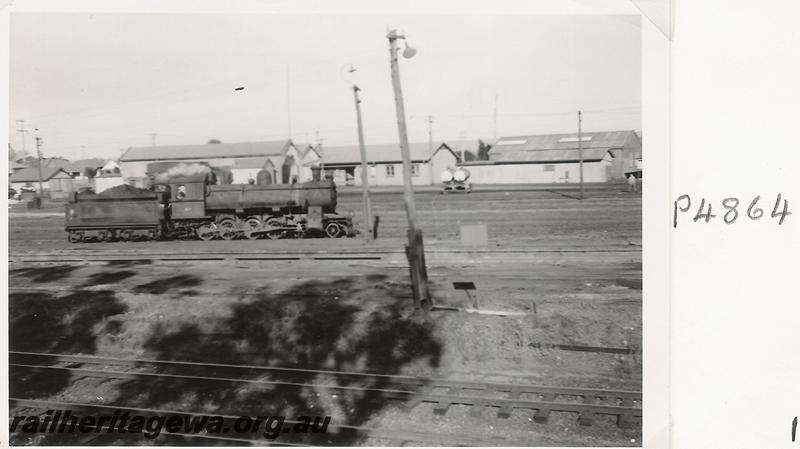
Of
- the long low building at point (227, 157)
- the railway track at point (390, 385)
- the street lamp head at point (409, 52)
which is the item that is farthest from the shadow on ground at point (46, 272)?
the long low building at point (227, 157)

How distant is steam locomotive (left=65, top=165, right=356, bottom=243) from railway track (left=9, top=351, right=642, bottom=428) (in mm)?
11588

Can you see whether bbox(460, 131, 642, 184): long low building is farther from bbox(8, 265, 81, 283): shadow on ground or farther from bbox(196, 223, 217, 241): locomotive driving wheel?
bbox(8, 265, 81, 283): shadow on ground

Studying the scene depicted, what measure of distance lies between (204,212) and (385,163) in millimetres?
28481

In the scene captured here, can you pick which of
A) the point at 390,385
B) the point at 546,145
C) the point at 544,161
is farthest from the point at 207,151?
the point at 390,385

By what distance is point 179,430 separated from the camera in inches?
245

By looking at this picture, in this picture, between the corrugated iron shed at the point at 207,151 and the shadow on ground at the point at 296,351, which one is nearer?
the shadow on ground at the point at 296,351

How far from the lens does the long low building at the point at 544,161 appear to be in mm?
21469

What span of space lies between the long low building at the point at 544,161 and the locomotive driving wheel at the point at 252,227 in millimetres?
13371

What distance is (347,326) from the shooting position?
373 inches

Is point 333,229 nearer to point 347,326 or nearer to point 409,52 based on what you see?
point 347,326

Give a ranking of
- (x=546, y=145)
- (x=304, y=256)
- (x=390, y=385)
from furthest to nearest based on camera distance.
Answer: (x=546, y=145) < (x=304, y=256) < (x=390, y=385)

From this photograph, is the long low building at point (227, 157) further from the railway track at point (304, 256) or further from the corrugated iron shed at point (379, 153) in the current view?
the railway track at point (304, 256)

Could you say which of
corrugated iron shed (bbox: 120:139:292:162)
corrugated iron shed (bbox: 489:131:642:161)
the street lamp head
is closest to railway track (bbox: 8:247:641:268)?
corrugated iron shed (bbox: 489:131:642:161)

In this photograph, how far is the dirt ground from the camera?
695 cm
